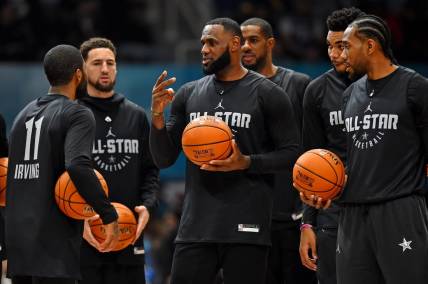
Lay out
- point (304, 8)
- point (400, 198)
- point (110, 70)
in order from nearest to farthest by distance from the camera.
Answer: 1. point (400, 198)
2. point (110, 70)
3. point (304, 8)

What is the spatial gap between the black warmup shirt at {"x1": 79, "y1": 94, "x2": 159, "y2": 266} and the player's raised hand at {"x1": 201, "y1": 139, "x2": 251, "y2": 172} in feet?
4.61

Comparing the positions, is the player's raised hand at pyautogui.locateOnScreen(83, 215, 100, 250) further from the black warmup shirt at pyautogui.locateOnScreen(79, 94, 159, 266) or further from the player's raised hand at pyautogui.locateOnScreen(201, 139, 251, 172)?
the player's raised hand at pyautogui.locateOnScreen(201, 139, 251, 172)

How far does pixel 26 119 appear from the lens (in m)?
7.17

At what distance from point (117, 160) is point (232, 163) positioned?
1.61 meters

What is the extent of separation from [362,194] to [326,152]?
0.51 meters

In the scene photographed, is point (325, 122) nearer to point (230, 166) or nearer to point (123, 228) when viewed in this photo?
point (230, 166)

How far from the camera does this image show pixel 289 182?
850cm

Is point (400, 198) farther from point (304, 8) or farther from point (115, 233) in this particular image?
point (304, 8)

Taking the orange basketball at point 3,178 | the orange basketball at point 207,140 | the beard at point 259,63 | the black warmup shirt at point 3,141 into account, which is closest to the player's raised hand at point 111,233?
the orange basketball at point 207,140

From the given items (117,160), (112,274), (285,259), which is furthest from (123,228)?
(285,259)

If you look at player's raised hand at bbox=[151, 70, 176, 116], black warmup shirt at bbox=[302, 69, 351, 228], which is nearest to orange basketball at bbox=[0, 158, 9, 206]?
player's raised hand at bbox=[151, 70, 176, 116]

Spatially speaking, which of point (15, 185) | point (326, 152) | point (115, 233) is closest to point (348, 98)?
point (326, 152)

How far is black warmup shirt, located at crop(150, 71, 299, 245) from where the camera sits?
724 cm

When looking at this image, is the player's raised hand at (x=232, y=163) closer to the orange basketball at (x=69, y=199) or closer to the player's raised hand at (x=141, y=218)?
the orange basketball at (x=69, y=199)
